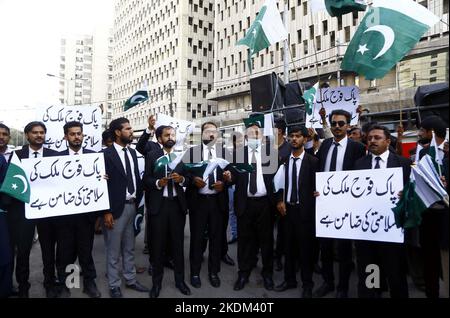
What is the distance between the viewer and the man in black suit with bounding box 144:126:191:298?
4.43 meters

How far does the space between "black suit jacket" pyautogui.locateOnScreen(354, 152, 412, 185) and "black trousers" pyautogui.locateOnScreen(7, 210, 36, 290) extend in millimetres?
3856

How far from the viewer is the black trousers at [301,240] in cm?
432

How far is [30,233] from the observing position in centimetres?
429

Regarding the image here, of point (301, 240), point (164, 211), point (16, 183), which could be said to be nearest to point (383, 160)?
point (301, 240)

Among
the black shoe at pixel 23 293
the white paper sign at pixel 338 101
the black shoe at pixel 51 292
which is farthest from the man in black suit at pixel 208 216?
the white paper sign at pixel 338 101

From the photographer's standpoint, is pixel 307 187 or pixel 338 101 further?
pixel 338 101

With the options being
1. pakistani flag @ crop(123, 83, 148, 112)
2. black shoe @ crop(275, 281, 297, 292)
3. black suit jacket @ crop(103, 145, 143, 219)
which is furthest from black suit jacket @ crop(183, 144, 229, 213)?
pakistani flag @ crop(123, 83, 148, 112)

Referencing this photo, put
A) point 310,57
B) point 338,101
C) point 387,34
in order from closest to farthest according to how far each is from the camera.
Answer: point 387,34 → point 338,101 → point 310,57

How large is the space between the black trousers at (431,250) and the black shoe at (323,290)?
1048mm

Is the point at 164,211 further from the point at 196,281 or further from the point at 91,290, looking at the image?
the point at 91,290

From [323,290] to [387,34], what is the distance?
3.41m

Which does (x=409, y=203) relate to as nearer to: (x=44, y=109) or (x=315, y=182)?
(x=315, y=182)

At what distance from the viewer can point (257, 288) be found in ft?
15.3

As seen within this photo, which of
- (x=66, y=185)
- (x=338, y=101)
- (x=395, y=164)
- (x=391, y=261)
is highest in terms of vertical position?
(x=338, y=101)
